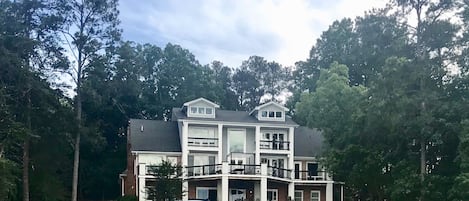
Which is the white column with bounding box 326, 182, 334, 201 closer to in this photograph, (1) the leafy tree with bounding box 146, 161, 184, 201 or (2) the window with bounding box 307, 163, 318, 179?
(2) the window with bounding box 307, 163, 318, 179

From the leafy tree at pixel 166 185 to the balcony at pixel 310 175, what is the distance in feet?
41.0

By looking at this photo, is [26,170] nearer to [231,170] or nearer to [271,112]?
[231,170]

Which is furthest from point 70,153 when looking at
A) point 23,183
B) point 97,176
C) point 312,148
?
point 312,148

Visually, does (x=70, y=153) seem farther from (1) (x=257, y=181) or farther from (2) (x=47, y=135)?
(1) (x=257, y=181)

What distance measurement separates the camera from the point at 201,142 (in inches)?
1676

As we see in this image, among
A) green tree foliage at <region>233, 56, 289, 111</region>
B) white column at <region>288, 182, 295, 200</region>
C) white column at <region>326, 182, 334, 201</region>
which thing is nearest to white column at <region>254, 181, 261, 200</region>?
white column at <region>288, 182, 295, 200</region>

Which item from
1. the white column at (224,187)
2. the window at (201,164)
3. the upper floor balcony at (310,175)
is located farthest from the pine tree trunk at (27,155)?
the upper floor balcony at (310,175)

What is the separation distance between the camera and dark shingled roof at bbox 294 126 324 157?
4497 centimetres

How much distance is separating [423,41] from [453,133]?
15.7ft

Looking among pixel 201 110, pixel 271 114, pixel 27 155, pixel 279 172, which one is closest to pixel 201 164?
pixel 201 110

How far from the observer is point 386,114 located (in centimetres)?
3169

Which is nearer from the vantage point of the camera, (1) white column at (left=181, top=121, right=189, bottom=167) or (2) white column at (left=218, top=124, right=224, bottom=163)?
(1) white column at (left=181, top=121, right=189, bottom=167)

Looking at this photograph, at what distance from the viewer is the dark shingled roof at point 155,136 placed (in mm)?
42156

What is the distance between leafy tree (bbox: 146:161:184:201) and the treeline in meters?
7.32
